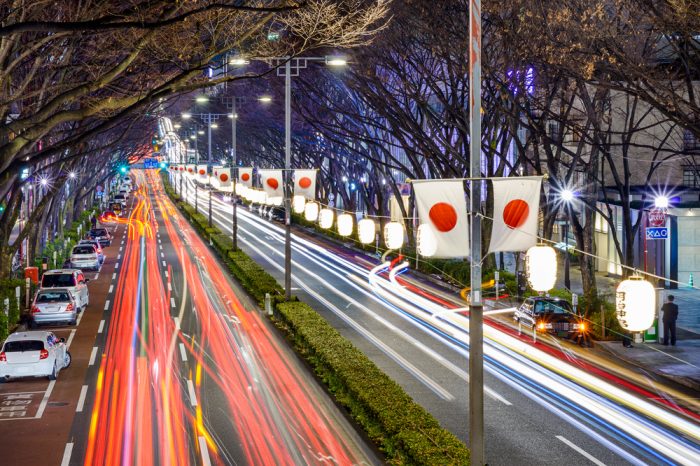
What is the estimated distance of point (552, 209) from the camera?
1404 inches

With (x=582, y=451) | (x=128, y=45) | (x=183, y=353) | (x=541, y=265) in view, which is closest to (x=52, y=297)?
(x=183, y=353)

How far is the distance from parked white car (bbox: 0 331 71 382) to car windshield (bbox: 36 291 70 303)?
27.9 feet

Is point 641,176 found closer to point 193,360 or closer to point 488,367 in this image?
point 488,367

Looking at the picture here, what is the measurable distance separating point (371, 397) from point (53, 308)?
1689 cm

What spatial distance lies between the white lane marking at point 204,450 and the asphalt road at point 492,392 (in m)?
4.99

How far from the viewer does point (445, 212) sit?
12398mm

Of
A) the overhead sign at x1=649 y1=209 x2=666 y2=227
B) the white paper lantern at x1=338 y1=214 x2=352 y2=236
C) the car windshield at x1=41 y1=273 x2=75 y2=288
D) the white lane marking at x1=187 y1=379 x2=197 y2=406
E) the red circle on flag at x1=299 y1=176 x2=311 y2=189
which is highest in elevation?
the red circle on flag at x1=299 y1=176 x2=311 y2=189

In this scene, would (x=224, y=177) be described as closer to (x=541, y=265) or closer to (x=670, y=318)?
(x=670, y=318)

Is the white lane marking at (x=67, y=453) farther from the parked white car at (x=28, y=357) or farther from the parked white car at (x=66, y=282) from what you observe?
the parked white car at (x=66, y=282)

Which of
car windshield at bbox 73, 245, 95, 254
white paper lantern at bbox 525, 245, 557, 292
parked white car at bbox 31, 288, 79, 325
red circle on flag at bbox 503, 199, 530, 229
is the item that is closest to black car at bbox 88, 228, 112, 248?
car windshield at bbox 73, 245, 95, 254

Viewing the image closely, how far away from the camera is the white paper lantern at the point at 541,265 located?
1820cm

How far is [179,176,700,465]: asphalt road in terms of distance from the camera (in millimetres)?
17391

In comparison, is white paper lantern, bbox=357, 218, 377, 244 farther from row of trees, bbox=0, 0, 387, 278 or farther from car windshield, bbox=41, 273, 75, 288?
car windshield, bbox=41, 273, 75, 288

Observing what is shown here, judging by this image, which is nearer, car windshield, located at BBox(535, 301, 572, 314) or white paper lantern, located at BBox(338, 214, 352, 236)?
car windshield, located at BBox(535, 301, 572, 314)
